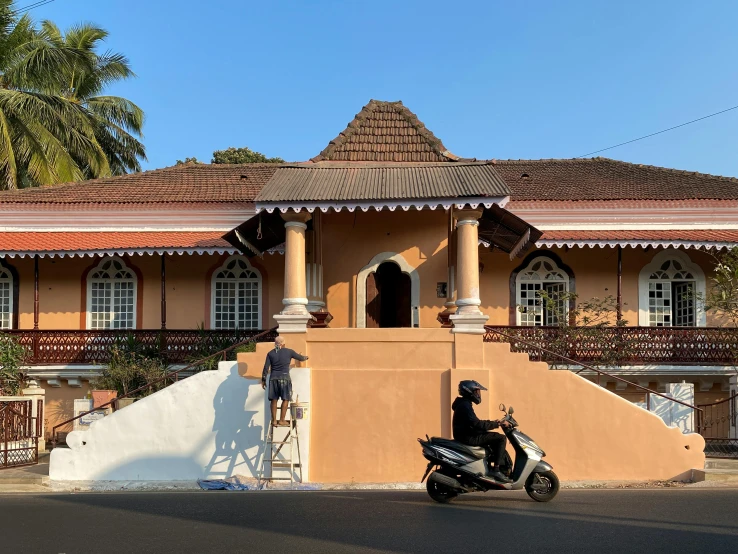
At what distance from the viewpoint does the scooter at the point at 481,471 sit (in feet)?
30.2

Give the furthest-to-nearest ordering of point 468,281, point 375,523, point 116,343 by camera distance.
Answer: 1. point 116,343
2. point 468,281
3. point 375,523

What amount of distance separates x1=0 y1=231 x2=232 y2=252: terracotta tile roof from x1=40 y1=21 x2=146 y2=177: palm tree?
13692 millimetres

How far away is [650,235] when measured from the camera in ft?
57.0

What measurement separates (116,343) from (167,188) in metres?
5.01

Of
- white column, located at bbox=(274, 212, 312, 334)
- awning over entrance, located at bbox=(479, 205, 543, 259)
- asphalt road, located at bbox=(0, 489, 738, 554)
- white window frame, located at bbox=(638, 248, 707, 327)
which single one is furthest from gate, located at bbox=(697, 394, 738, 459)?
white column, located at bbox=(274, 212, 312, 334)

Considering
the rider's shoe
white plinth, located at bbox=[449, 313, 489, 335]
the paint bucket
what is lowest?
the rider's shoe

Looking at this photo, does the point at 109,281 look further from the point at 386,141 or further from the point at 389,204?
the point at 389,204

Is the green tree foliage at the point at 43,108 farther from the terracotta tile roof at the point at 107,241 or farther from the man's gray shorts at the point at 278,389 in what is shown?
the man's gray shorts at the point at 278,389

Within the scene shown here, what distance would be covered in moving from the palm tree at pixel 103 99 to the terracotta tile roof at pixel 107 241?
13.7 metres

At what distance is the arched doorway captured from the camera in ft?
54.0

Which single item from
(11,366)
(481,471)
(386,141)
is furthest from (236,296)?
(481,471)

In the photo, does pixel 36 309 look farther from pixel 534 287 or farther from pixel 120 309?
pixel 534 287

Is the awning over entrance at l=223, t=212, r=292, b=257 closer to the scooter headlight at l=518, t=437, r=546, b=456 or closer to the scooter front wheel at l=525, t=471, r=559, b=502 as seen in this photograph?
the scooter headlight at l=518, t=437, r=546, b=456

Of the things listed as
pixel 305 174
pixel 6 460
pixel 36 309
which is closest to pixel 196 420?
pixel 6 460
